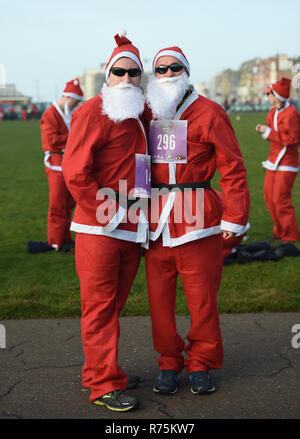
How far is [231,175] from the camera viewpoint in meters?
4.05

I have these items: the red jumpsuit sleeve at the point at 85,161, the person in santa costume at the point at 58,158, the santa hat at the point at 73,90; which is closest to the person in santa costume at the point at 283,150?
the santa hat at the point at 73,90

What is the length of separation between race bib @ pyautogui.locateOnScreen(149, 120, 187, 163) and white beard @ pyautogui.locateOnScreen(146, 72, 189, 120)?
2.2 inches

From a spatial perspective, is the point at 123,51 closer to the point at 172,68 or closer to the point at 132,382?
the point at 172,68

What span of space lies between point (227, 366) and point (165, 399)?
2.27 feet

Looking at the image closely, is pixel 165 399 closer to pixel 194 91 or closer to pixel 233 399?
pixel 233 399

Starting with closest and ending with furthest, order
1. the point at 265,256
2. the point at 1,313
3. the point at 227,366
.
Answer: the point at 227,366, the point at 1,313, the point at 265,256

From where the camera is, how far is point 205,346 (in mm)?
4152

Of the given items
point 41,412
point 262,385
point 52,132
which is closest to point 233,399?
point 262,385

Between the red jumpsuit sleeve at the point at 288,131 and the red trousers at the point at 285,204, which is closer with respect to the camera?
the red jumpsuit sleeve at the point at 288,131

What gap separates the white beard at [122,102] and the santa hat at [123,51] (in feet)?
0.52

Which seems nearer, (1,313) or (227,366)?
(227,366)

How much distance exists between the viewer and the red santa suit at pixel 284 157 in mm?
8492

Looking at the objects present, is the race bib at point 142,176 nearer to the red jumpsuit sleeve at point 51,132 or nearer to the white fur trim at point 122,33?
the white fur trim at point 122,33

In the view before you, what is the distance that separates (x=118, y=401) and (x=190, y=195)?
127cm
